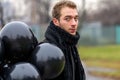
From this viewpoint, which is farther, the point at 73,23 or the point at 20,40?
the point at 73,23

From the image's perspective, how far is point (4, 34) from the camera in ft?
16.3

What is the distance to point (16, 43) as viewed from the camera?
4902mm

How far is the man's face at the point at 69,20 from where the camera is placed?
17.5ft

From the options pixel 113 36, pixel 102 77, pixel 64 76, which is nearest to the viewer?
pixel 64 76

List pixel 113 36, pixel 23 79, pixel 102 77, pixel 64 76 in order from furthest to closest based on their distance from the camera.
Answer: pixel 113 36
pixel 102 77
pixel 64 76
pixel 23 79

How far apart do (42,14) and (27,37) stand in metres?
54.0

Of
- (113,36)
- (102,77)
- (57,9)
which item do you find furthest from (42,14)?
(57,9)

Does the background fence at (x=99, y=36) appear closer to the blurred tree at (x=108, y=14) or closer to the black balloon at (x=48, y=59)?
the blurred tree at (x=108, y=14)

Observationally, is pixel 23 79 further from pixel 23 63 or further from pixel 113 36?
pixel 113 36

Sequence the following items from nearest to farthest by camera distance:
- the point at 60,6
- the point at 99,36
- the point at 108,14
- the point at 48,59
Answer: the point at 48,59 → the point at 60,6 → the point at 99,36 → the point at 108,14

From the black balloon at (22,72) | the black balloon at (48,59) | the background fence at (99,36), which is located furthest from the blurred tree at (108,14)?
the black balloon at (22,72)

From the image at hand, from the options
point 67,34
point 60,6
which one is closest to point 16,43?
point 67,34

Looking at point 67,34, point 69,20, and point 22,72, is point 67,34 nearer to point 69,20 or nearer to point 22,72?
point 69,20

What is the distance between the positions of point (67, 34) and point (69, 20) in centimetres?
16
